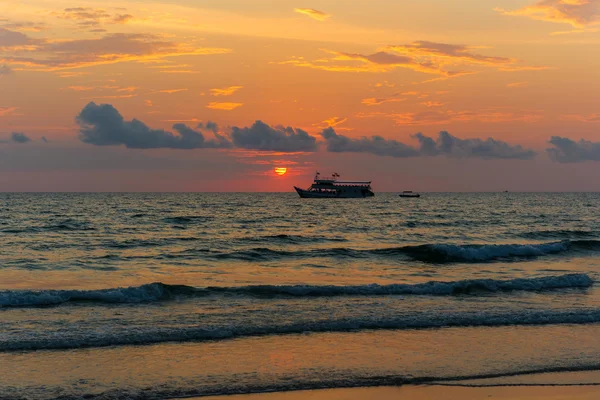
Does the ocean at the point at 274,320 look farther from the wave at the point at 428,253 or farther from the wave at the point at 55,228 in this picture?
the wave at the point at 55,228

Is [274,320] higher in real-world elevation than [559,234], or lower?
higher

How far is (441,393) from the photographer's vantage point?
12156 millimetres

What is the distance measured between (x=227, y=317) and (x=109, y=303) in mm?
5255

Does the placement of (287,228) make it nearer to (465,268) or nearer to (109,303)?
(465,268)

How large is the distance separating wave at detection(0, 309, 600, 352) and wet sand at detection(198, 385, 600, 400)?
4798 mm

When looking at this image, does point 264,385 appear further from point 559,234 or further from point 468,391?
point 559,234

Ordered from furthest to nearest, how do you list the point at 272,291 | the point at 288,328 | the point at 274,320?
Result: the point at 272,291
the point at 274,320
the point at 288,328

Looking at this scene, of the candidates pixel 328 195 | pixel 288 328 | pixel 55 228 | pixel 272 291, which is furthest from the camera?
pixel 328 195

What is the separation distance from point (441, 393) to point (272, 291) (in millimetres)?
12386

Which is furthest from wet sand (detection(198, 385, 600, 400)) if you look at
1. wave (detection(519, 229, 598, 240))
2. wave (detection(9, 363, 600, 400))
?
wave (detection(519, 229, 598, 240))

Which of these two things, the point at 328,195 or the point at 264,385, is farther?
the point at 328,195

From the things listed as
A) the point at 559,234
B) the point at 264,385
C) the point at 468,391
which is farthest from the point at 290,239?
the point at 468,391

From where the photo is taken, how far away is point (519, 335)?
17.0 metres

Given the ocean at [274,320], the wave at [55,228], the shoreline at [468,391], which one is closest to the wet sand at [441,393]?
the shoreline at [468,391]
